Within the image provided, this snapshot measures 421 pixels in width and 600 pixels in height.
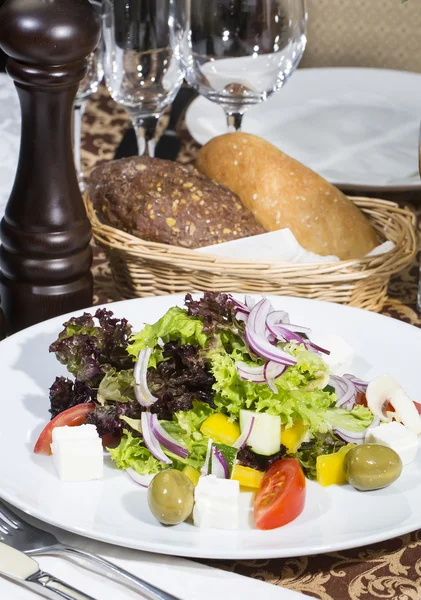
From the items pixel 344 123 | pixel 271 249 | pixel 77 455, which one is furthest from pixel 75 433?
pixel 344 123

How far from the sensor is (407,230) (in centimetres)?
176

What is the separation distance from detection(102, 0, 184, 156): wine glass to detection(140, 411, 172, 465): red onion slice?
3.14 ft

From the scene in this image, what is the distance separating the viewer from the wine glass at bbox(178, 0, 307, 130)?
1.86 metres

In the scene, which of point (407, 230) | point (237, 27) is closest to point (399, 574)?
point (407, 230)

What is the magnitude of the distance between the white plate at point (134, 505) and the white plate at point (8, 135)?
405 mm

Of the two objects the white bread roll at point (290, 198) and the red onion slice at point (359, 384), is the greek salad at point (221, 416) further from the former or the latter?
the white bread roll at point (290, 198)

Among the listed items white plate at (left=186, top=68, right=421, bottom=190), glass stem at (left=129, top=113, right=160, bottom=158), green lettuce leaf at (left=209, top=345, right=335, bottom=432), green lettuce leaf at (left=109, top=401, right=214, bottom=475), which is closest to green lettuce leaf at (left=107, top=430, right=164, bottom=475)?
green lettuce leaf at (left=109, top=401, right=214, bottom=475)

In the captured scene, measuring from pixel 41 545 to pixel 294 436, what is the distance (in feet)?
1.10

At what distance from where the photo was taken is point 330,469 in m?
1.11

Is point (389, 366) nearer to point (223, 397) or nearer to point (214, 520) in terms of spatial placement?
point (223, 397)

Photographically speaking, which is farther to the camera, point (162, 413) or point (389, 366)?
point (389, 366)

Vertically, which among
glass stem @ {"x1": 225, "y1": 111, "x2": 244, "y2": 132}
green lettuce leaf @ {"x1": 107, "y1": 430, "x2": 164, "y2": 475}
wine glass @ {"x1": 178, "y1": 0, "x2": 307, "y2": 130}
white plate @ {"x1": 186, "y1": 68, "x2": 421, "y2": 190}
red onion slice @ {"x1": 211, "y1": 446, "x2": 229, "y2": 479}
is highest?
wine glass @ {"x1": 178, "y1": 0, "x2": 307, "y2": 130}

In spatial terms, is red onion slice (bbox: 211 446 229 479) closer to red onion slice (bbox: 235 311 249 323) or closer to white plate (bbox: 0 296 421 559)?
white plate (bbox: 0 296 421 559)

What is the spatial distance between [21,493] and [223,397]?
0.90ft
